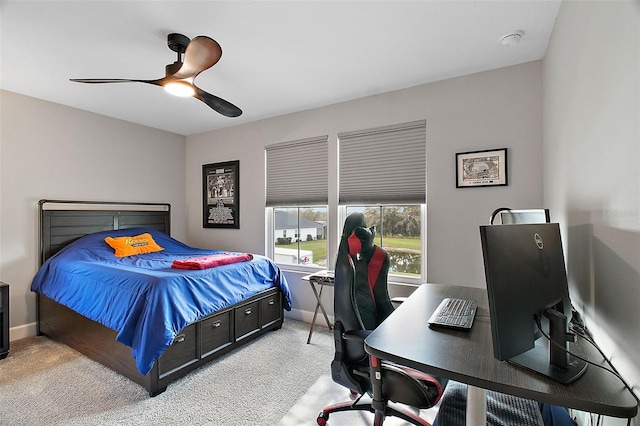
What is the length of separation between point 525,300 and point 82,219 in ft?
14.4

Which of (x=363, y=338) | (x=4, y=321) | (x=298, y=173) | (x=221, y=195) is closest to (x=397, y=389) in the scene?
(x=363, y=338)

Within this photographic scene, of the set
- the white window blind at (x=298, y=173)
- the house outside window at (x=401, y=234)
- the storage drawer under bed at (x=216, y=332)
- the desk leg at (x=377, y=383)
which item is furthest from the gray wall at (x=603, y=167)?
the storage drawer under bed at (x=216, y=332)

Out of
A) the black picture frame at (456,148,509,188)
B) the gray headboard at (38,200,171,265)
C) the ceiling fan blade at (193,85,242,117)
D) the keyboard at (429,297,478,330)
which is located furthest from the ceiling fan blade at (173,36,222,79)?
the gray headboard at (38,200,171,265)

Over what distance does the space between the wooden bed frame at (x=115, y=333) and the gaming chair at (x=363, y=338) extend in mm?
1194

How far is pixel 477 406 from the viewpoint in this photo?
103cm

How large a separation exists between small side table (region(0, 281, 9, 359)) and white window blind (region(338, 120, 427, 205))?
3.29m

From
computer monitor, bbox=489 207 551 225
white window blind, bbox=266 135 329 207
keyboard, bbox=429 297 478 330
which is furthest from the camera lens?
white window blind, bbox=266 135 329 207

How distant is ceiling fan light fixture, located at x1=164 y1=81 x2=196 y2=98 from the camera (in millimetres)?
2189

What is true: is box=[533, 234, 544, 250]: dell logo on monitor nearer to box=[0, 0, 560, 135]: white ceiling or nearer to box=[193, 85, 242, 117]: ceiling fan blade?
box=[0, 0, 560, 135]: white ceiling

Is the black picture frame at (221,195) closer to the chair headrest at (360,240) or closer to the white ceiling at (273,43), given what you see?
the white ceiling at (273,43)

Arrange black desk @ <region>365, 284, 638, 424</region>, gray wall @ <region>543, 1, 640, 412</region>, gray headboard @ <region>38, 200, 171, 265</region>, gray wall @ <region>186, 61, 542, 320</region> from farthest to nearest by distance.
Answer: gray headboard @ <region>38, 200, 171, 265</region> → gray wall @ <region>186, 61, 542, 320</region> → gray wall @ <region>543, 1, 640, 412</region> → black desk @ <region>365, 284, 638, 424</region>

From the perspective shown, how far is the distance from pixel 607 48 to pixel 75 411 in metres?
3.45

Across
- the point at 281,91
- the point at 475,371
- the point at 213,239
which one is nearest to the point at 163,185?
the point at 213,239

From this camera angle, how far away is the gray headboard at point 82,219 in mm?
3263
